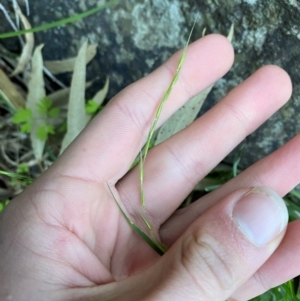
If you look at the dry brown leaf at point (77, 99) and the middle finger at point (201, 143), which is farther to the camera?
the dry brown leaf at point (77, 99)

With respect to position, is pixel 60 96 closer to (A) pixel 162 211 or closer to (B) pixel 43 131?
(B) pixel 43 131

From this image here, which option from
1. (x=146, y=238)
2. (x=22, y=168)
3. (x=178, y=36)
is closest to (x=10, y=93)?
(x=22, y=168)

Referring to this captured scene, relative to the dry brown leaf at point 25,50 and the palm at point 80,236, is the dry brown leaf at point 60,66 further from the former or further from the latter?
the palm at point 80,236

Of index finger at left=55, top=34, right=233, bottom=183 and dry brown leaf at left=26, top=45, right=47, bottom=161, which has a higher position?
dry brown leaf at left=26, top=45, right=47, bottom=161

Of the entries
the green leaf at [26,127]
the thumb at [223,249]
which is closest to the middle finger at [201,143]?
the thumb at [223,249]

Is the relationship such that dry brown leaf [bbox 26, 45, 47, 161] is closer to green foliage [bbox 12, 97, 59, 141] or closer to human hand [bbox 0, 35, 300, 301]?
green foliage [bbox 12, 97, 59, 141]

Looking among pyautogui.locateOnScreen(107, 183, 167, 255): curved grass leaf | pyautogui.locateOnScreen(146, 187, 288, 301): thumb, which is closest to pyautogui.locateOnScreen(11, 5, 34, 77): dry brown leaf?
pyautogui.locateOnScreen(107, 183, 167, 255): curved grass leaf

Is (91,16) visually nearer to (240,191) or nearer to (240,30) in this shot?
(240,30)
